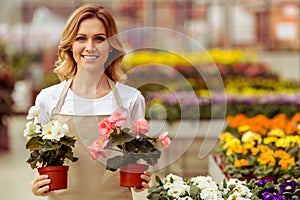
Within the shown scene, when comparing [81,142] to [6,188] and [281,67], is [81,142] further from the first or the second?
[281,67]

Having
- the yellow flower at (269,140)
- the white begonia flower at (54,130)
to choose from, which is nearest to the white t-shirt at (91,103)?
the white begonia flower at (54,130)

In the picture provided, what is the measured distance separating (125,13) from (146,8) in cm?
55

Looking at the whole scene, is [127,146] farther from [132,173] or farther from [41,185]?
[41,185]

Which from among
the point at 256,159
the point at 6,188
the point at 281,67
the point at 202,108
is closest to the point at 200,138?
the point at 202,108

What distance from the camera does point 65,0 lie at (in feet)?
54.7

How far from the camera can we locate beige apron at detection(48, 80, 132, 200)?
2.51m

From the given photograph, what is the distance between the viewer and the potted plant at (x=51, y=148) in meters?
2.41

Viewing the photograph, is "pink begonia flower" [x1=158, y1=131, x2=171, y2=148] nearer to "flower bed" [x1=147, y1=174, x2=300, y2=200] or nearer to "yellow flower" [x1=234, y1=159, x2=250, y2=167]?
"flower bed" [x1=147, y1=174, x2=300, y2=200]

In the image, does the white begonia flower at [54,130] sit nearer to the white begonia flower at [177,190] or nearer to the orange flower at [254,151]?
the white begonia flower at [177,190]

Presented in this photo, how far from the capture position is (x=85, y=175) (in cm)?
253

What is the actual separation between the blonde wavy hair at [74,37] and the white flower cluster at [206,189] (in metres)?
0.58

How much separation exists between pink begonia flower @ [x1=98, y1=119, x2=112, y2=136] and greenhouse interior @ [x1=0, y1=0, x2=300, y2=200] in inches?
9.5

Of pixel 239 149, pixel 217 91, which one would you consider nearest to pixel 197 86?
pixel 217 91

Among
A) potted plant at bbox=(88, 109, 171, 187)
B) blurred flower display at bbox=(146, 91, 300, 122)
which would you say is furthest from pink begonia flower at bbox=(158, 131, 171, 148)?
blurred flower display at bbox=(146, 91, 300, 122)
